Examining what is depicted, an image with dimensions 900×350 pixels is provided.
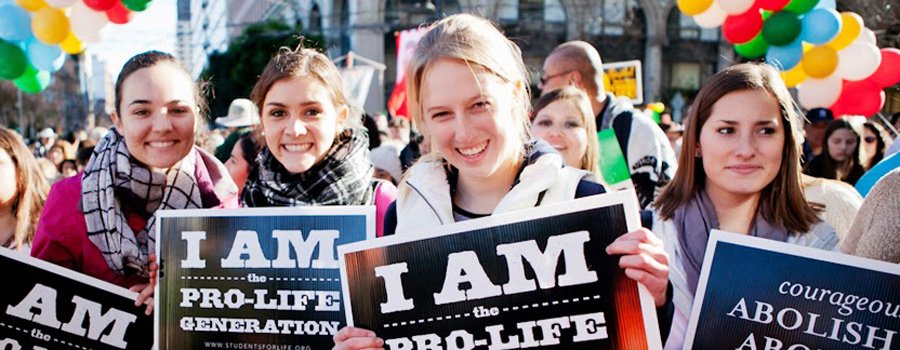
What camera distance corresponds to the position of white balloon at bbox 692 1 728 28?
6.17m

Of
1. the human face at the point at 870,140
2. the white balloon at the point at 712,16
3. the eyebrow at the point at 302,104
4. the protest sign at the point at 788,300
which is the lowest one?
the protest sign at the point at 788,300

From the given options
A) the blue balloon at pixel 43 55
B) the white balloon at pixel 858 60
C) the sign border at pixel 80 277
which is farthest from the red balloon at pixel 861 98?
the blue balloon at pixel 43 55

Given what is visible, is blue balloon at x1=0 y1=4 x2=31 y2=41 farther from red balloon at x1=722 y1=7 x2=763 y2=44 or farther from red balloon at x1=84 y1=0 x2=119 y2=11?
red balloon at x1=722 y1=7 x2=763 y2=44

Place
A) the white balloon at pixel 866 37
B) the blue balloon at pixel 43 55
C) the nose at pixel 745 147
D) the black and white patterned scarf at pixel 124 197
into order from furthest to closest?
1. the white balloon at pixel 866 37
2. the blue balloon at pixel 43 55
3. the black and white patterned scarf at pixel 124 197
4. the nose at pixel 745 147

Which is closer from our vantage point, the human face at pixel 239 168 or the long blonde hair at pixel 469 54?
the long blonde hair at pixel 469 54

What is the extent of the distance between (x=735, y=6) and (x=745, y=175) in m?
4.12

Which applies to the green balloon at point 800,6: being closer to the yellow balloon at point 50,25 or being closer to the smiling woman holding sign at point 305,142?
the smiling woman holding sign at point 305,142

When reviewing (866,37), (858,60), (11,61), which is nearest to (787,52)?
(858,60)

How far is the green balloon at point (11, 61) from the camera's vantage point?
5539 millimetres

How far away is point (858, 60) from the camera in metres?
6.41

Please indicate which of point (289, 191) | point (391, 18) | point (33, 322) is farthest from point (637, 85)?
point (391, 18)

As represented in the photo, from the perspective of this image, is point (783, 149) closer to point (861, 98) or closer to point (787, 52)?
point (787, 52)

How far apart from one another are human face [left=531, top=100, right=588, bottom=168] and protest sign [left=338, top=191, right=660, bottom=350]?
1.74 meters

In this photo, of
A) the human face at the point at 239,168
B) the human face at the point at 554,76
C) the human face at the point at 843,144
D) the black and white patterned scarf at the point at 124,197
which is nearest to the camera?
the black and white patterned scarf at the point at 124,197
